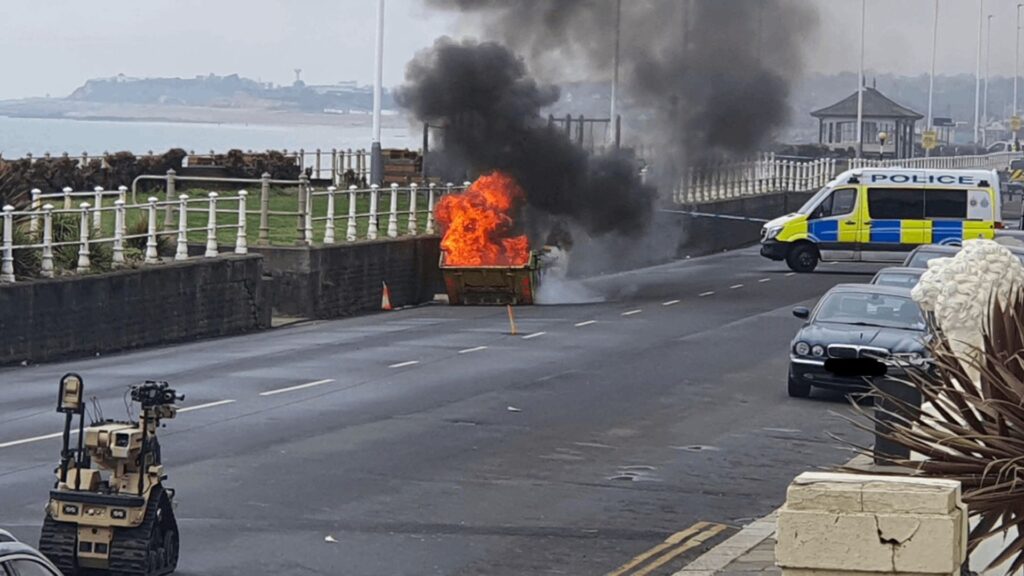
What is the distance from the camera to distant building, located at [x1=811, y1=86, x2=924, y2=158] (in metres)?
93.6

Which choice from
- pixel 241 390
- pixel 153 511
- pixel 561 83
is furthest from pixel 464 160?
pixel 153 511

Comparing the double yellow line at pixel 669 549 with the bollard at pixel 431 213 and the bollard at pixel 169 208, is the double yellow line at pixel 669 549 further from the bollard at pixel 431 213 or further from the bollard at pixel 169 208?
the bollard at pixel 431 213

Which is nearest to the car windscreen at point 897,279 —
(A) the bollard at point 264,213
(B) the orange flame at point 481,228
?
(B) the orange flame at point 481,228

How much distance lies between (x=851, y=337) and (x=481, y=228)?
46.9ft

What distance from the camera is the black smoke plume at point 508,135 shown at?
38969mm

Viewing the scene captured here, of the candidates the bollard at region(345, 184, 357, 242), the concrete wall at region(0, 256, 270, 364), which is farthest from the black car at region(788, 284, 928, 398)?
the bollard at region(345, 184, 357, 242)

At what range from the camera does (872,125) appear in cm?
10238

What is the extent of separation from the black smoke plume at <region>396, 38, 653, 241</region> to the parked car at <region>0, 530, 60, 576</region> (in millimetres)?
32869

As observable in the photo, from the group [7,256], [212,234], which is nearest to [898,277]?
[212,234]

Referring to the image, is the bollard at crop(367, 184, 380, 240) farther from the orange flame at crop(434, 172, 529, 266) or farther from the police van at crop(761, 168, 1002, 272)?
the police van at crop(761, 168, 1002, 272)

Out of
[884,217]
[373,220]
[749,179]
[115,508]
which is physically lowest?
[115,508]

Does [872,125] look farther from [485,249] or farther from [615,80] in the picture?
[485,249]

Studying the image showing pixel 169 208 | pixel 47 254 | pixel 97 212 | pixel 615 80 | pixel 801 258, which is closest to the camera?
pixel 47 254

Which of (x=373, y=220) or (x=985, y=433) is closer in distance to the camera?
(x=985, y=433)
